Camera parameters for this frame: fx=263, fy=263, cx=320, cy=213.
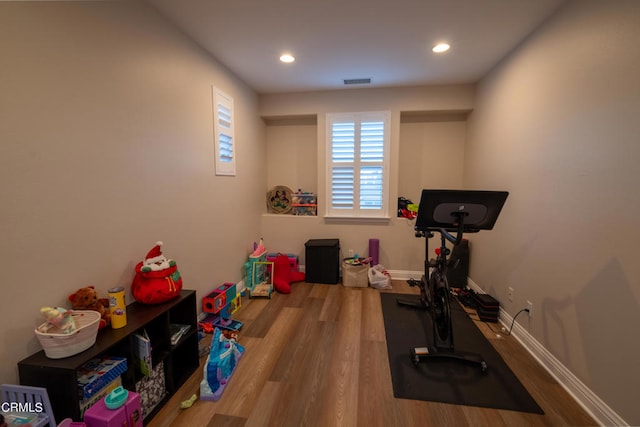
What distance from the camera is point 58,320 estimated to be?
3.97ft

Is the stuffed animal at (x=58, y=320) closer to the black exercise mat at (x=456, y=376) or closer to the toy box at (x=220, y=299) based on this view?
the toy box at (x=220, y=299)

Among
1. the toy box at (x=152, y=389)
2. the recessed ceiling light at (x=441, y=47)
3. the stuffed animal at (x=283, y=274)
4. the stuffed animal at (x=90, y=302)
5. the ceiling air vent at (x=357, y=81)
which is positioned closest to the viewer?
the stuffed animal at (x=90, y=302)

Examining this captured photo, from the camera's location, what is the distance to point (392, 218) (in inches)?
153

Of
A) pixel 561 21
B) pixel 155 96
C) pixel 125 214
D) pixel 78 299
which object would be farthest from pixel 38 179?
pixel 561 21

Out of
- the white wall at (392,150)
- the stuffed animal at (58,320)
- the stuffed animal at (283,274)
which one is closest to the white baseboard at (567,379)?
the white wall at (392,150)

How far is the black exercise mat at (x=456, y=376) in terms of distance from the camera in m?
1.73

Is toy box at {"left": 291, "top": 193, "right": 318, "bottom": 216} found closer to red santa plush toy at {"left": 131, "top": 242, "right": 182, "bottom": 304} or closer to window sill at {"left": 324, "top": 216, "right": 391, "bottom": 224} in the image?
window sill at {"left": 324, "top": 216, "right": 391, "bottom": 224}

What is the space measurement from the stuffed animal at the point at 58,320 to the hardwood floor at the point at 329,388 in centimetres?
80

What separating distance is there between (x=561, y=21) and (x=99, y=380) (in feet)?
12.2

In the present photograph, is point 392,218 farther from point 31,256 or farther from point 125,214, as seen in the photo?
point 31,256

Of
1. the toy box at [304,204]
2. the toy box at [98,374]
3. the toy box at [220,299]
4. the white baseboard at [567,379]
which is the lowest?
the white baseboard at [567,379]

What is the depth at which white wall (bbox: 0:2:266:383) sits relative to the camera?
1.22m

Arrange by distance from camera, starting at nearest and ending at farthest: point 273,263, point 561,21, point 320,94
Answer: point 561,21 → point 273,263 → point 320,94

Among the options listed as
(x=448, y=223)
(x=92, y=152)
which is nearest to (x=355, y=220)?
(x=448, y=223)
